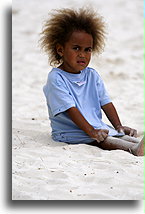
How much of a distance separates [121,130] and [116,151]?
1.39 feet

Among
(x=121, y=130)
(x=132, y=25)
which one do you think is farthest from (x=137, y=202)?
(x=132, y=25)

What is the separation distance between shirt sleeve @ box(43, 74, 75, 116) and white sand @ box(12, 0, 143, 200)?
26cm

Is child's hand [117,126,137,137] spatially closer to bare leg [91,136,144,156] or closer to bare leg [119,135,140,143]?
bare leg [119,135,140,143]

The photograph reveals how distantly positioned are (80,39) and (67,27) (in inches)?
6.0

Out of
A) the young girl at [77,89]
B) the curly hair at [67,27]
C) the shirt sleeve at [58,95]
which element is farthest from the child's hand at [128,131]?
the curly hair at [67,27]

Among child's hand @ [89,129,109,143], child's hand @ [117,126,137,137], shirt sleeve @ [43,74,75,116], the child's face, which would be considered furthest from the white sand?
the child's face

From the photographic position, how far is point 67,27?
3146 mm

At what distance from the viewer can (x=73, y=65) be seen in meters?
3.12

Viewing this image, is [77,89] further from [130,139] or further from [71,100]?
[130,139]

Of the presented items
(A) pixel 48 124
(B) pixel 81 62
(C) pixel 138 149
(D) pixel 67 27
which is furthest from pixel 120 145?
(A) pixel 48 124

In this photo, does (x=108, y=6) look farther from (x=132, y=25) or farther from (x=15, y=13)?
(x=15, y=13)

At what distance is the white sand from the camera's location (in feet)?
7.48

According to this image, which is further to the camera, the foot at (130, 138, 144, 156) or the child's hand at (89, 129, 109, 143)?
the child's hand at (89, 129, 109, 143)

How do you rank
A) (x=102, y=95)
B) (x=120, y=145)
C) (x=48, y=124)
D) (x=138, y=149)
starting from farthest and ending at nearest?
(x=48, y=124) → (x=102, y=95) → (x=120, y=145) → (x=138, y=149)
